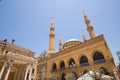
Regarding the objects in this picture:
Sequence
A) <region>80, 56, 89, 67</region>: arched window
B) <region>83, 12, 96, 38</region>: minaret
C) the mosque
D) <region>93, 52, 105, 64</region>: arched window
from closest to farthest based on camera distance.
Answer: the mosque → <region>93, 52, 105, 64</region>: arched window → <region>80, 56, 89, 67</region>: arched window → <region>83, 12, 96, 38</region>: minaret

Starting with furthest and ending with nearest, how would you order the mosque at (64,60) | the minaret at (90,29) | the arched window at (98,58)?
the minaret at (90,29)
the arched window at (98,58)
the mosque at (64,60)

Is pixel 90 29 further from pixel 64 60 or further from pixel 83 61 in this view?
pixel 64 60

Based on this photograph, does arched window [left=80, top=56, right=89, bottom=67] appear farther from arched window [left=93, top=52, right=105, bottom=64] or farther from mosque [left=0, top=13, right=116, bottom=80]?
arched window [left=93, top=52, right=105, bottom=64]

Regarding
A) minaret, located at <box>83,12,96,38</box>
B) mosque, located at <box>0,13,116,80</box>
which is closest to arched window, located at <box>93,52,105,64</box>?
mosque, located at <box>0,13,116,80</box>

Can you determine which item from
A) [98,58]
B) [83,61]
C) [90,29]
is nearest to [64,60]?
[83,61]

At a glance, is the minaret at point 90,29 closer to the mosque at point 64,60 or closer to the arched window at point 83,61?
the mosque at point 64,60

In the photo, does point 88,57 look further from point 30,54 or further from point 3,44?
point 3,44

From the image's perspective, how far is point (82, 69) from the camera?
18.8m

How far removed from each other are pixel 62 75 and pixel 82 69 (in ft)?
16.5

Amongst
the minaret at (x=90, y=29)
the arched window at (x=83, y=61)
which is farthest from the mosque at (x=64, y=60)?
the minaret at (x=90, y=29)

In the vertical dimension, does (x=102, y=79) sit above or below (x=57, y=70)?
below

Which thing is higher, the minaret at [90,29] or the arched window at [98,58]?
the minaret at [90,29]

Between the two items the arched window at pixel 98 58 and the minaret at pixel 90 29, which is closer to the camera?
the arched window at pixel 98 58

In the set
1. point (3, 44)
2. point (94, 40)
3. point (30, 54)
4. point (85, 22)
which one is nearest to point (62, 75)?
point (30, 54)
